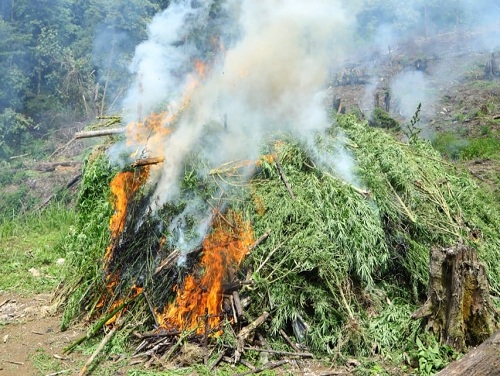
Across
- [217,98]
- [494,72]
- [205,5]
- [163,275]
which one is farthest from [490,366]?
[494,72]

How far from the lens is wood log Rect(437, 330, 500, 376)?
393cm

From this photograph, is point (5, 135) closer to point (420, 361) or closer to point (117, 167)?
point (117, 167)

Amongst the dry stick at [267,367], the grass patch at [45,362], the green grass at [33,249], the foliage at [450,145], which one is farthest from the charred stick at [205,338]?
the foliage at [450,145]

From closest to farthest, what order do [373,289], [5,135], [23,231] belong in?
[373,289], [23,231], [5,135]

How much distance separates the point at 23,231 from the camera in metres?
10.6

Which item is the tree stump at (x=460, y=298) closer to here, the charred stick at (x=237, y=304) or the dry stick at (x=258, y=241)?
the dry stick at (x=258, y=241)

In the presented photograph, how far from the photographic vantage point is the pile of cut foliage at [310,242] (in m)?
5.39

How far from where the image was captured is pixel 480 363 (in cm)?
398

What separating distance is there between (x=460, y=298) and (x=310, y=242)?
1.67 metres

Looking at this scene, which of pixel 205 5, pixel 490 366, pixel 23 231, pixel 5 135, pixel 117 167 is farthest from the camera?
pixel 5 135

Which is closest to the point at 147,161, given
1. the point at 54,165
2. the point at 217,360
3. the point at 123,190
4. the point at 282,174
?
Result: the point at 123,190

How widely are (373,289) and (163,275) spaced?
2.47 metres

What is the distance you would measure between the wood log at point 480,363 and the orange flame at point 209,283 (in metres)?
2.47

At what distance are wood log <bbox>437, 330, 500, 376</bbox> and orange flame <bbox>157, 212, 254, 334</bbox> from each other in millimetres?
2475
